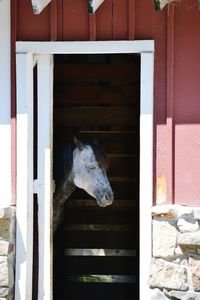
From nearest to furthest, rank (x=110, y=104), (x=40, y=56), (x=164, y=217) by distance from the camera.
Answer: (x=164, y=217) < (x=40, y=56) < (x=110, y=104)

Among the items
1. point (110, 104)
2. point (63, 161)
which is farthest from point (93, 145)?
point (110, 104)

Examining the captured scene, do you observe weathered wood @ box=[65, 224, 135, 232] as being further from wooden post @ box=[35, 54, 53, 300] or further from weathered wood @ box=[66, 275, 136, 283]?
wooden post @ box=[35, 54, 53, 300]

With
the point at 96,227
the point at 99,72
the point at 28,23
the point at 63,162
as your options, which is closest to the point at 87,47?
the point at 28,23

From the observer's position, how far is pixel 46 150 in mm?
4652

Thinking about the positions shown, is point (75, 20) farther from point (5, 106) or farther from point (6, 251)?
point (6, 251)

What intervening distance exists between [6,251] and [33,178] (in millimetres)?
607

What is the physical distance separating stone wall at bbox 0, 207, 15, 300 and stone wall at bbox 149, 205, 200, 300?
1.05m

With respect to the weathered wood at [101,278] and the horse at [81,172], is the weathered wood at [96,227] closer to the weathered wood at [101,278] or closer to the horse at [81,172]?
the weathered wood at [101,278]

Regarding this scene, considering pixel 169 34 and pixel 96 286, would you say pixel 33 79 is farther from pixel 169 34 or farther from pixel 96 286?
pixel 96 286

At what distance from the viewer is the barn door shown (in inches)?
180

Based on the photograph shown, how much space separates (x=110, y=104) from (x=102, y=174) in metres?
1.19

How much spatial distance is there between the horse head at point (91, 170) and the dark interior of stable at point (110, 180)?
511 millimetres

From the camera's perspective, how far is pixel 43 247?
4.68m

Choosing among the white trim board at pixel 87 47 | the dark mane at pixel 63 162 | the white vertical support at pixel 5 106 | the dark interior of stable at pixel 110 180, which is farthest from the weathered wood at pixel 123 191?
the white trim board at pixel 87 47
